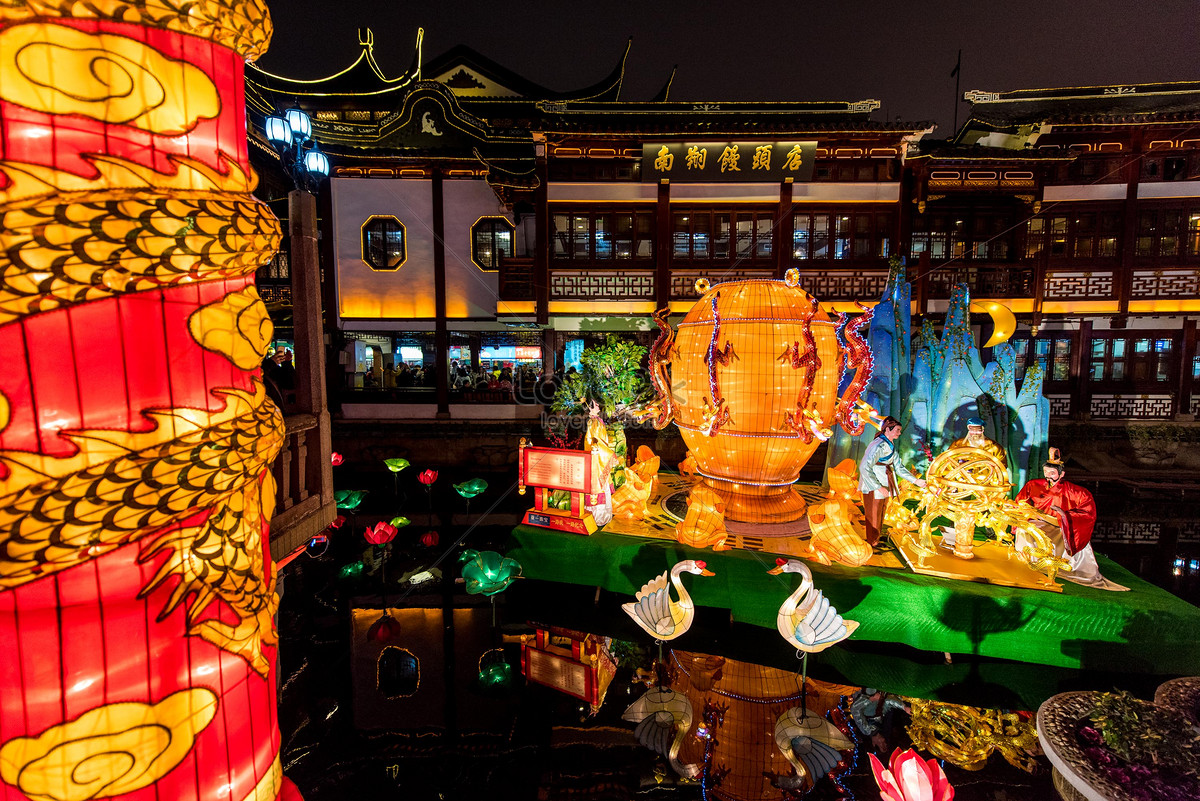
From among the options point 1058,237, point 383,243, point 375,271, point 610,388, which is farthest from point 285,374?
point 1058,237

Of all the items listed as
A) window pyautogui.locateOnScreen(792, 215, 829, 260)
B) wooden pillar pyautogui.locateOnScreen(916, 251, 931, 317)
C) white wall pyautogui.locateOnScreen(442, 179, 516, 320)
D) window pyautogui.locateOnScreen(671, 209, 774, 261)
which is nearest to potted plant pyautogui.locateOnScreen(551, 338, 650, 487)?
window pyautogui.locateOnScreen(671, 209, 774, 261)

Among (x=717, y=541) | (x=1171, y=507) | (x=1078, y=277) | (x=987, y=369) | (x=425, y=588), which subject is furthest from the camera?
(x=1078, y=277)

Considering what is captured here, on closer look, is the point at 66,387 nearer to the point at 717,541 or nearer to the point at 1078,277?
the point at 717,541

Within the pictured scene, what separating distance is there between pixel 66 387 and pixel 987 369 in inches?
381

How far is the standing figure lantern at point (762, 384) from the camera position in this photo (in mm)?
5824

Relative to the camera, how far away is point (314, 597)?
595 centimetres

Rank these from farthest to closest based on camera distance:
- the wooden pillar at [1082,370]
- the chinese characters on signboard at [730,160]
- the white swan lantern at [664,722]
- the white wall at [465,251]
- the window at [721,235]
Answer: the white wall at [465,251]
the wooden pillar at [1082,370]
the window at [721,235]
the chinese characters on signboard at [730,160]
the white swan lantern at [664,722]

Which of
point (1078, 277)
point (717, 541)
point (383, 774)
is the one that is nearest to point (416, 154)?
point (717, 541)

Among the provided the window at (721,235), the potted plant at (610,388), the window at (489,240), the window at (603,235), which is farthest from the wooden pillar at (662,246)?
the window at (489,240)

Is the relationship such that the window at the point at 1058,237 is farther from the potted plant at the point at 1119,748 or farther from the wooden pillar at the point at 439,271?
the wooden pillar at the point at 439,271

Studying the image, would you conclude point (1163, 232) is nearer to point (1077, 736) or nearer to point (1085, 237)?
point (1085, 237)

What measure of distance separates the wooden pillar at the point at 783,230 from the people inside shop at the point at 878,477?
9.37 metres

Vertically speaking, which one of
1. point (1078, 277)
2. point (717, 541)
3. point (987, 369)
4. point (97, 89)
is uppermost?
point (1078, 277)

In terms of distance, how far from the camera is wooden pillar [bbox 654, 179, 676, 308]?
1385 centimetres
